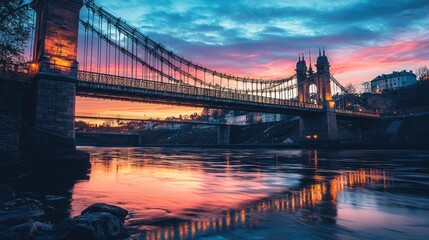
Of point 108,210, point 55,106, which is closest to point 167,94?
point 55,106

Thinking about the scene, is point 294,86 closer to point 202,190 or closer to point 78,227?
point 202,190

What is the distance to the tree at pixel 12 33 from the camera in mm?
15031

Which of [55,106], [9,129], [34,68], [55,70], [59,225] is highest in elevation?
[34,68]

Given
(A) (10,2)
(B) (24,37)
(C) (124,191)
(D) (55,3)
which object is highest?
(D) (55,3)

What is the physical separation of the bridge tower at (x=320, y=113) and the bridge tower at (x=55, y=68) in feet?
198

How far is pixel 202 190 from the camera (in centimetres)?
1222

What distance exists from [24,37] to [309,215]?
17.4 meters

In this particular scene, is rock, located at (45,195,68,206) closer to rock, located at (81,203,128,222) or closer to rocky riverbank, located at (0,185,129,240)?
rocky riverbank, located at (0,185,129,240)

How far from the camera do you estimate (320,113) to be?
243 ft

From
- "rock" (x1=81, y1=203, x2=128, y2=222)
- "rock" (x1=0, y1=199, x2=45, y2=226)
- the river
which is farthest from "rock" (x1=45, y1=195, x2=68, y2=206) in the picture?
"rock" (x1=81, y1=203, x2=128, y2=222)

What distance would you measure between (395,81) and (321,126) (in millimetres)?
93995

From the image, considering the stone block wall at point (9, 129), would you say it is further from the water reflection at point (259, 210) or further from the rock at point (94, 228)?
the water reflection at point (259, 210)

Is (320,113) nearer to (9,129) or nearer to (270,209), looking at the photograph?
(9,129)

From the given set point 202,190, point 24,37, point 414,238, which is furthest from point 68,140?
point 414,238
